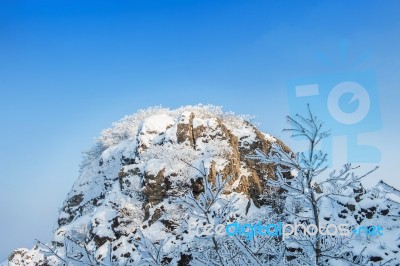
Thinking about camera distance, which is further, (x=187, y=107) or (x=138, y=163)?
(x=187, y=107)

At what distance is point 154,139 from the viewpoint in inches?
1033

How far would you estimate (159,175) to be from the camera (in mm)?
22750

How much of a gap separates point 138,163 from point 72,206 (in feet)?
32.6

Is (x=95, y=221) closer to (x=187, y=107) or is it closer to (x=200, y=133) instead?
(x=200, y=133)

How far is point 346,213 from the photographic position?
18.5 m

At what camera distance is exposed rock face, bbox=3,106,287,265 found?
2128cm

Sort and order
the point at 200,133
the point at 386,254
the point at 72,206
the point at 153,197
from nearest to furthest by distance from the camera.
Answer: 1. the point at 386,254
2. the point at 153,197
3. the point at 200,133
4. the point at 72,206

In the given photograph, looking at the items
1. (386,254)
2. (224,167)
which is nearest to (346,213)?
(386,254)

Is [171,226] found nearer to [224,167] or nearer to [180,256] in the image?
[180,256]

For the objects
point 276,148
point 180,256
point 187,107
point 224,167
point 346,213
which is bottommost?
point 180,256

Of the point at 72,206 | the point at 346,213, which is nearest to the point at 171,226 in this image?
the point at 346,213

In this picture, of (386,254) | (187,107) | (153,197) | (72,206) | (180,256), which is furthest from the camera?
(187,107)

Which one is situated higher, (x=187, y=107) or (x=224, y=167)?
(x=187, y=107)

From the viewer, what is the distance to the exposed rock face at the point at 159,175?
2128 centimetres
